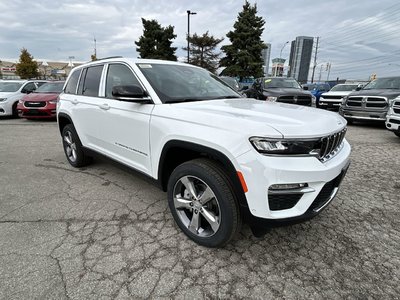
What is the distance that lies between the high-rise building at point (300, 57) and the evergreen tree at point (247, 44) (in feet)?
96.0

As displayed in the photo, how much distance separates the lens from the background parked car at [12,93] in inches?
414

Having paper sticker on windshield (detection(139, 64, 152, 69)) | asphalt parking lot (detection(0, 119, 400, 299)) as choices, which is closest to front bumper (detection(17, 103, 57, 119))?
asphalt parking lot (detection(0, 119, 400, 299))

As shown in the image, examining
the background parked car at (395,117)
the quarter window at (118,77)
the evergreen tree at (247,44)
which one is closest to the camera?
the quarter window at (118,77)

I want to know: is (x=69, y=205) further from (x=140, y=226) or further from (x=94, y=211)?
(x=140, y=226)

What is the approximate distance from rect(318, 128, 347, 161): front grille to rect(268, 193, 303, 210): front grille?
1.33ft

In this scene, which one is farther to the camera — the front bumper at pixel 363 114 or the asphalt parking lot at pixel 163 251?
the front bumper at pixel 363 114

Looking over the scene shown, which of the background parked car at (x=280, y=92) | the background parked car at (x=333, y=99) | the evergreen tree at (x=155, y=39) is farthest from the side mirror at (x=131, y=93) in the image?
the evergreen tree at (x=155, y=39)

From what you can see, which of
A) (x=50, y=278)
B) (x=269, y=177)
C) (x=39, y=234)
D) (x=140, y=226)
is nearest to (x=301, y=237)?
(x=269, y=177)

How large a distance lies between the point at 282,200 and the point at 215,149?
65cm

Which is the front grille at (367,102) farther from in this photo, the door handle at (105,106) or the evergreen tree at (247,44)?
the evergreen tree at (247,44)

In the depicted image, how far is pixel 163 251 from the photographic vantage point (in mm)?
2357

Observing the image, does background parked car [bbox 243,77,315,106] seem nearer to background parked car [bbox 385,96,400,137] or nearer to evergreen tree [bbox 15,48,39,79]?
background parked car [bbox 385,96,400,137]

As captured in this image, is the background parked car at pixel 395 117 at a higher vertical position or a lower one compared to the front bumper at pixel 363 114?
higher

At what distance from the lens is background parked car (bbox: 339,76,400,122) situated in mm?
8188
